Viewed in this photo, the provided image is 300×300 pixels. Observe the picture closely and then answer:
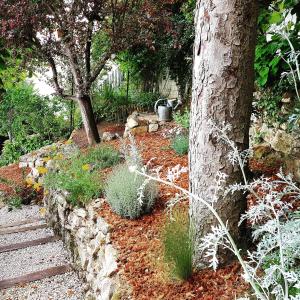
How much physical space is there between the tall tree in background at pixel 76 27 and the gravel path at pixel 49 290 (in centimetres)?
317

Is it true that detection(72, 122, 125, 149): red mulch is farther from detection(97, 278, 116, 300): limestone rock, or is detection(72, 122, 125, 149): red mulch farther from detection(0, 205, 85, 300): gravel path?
detection(97, 278, 116, 300): limestone rock

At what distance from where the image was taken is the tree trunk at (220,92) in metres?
1.68

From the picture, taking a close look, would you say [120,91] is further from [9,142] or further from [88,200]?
[88,200]

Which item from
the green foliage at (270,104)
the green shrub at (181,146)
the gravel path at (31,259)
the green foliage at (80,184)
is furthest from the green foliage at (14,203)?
the green foliage at (270,104)

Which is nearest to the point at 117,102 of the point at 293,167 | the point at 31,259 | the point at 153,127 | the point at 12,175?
the point at 153,127

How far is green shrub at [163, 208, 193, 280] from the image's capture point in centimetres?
182

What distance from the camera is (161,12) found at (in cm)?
533

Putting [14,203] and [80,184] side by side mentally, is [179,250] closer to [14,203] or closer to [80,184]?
[80,184]

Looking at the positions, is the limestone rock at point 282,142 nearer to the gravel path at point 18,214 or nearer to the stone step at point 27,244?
the stone step at point 27,244

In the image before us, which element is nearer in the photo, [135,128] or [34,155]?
[135,128]

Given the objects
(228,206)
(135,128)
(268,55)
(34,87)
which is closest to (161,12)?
(135,128)

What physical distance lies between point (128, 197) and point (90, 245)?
645mm

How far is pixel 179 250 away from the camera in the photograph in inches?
71.9

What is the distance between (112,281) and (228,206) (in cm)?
90
